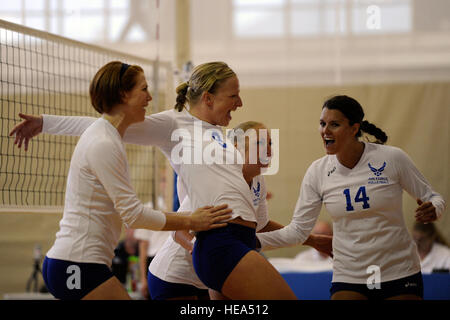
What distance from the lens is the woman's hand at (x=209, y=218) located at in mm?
2506

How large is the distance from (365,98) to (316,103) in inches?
25.6

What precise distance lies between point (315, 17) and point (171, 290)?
218 inches

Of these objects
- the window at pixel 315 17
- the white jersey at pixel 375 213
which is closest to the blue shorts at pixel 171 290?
the white jersey at pixel 375 213

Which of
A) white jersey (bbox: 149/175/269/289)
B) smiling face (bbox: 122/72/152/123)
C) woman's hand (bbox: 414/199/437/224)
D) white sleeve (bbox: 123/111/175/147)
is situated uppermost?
smiling face (bbox: 122/72/152/123)

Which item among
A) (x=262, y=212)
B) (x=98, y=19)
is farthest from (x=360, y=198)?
(x=98, y=19)

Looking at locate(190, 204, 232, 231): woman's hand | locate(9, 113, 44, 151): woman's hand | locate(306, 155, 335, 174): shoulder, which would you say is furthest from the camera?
locate(306, 155, 335, 174): shoulder

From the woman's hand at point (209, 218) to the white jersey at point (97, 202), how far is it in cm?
17

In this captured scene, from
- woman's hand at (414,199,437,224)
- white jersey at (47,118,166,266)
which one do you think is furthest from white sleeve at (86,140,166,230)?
woman's hand at (414,199,437,224)

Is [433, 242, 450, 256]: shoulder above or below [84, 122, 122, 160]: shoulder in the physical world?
below

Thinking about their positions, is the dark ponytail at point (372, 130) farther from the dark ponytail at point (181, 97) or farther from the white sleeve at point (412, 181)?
the dark ponytail at point (181, 97)

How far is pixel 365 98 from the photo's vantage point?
24.8ft

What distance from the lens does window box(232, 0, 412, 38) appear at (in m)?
7.34

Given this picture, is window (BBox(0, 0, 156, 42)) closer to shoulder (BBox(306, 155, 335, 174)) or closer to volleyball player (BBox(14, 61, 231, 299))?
shoulder (BBox(306, 155, 335, 174))

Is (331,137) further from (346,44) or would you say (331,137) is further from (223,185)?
(346,44)
